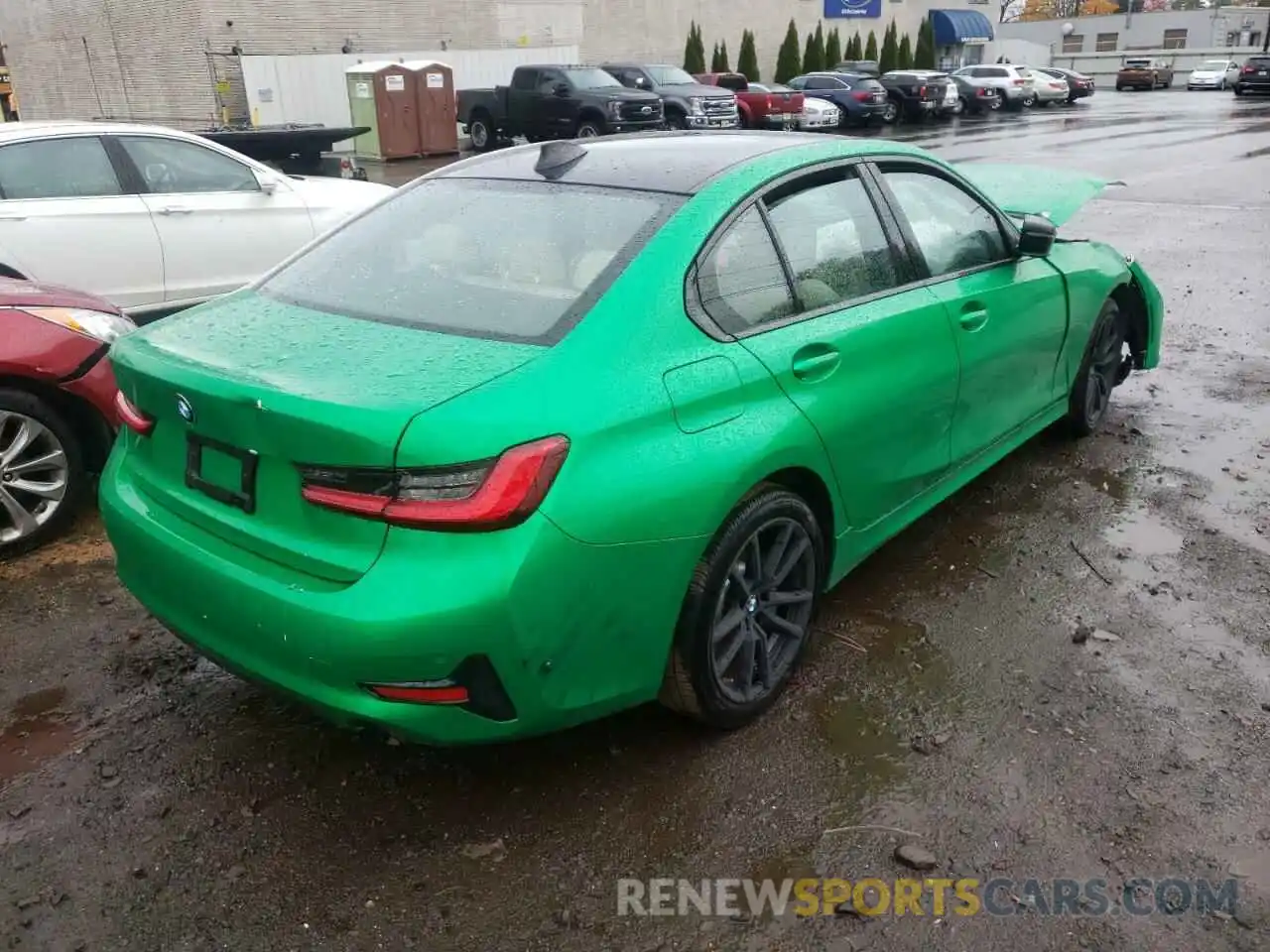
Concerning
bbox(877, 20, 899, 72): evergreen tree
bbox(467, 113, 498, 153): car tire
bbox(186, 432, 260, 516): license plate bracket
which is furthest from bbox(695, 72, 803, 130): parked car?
bbox(186, 432, 260, 516): license plate bracket

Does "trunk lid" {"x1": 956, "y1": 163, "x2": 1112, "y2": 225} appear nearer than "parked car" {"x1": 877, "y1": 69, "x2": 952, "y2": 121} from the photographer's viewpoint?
Yes

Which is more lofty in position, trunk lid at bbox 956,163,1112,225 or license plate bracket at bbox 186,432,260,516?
trunk lid at bbox 956,163,1112,225

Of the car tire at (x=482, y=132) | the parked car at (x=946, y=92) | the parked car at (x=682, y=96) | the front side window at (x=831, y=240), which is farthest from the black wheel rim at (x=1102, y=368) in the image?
the parked car at (x=946, y=92)

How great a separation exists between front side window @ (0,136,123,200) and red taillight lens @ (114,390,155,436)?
407 cm

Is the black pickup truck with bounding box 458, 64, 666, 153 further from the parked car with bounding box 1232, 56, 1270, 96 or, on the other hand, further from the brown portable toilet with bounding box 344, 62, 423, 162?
the parked car with bounding box 1232, 56, 1270, 96

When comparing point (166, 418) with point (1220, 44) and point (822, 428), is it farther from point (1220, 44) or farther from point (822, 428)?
point (1220, 44)

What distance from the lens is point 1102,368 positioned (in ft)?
17.3

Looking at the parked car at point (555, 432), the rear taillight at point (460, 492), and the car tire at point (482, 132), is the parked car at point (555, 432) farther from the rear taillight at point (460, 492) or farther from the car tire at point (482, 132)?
the car tire at point (482, 132)

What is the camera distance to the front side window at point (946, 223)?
3762 mm

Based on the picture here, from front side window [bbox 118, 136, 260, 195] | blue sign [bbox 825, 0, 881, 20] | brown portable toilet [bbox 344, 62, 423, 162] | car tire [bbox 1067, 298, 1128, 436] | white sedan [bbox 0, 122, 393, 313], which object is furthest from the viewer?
blue sign [bbox 825, 0, 881, 20]

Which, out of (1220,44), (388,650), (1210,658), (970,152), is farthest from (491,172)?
(1220,44)

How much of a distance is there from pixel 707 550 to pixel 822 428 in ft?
1.86

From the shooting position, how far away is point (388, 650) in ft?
7.50

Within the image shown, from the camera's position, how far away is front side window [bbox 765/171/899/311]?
3.20m
